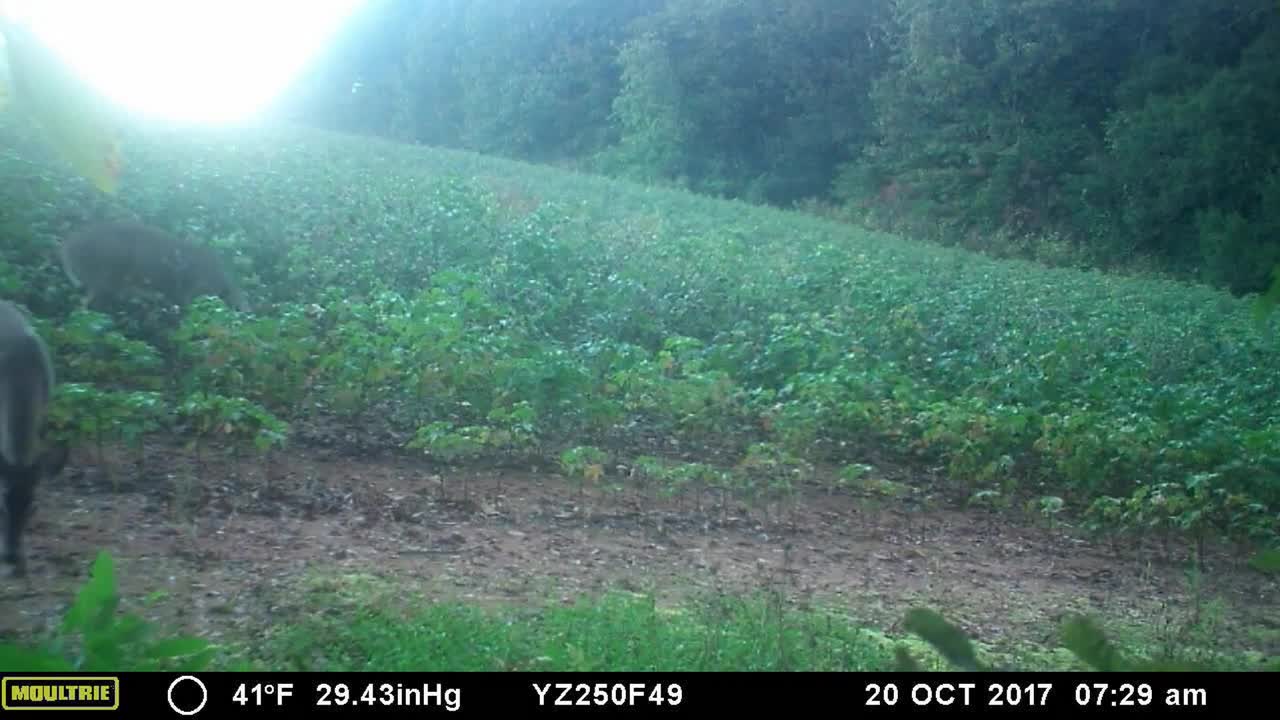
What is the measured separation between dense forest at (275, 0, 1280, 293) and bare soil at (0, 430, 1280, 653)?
2061cm

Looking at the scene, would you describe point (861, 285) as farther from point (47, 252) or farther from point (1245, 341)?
point (47, 252)

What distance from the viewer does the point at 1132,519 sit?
8.27 metres

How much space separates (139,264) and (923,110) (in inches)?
1195

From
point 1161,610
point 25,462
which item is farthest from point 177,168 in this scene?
point 1161,610

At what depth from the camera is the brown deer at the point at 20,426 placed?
18.0 feet

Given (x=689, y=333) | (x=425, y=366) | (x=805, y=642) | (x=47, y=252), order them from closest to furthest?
(x=805, y=642) < (x=425, y=366) < (x=47, y=252) < (x=689, y=333)

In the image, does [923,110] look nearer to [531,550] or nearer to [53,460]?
[531,550]

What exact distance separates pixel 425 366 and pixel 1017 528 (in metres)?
4.30

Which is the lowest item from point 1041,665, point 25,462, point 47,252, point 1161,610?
point 1041,665

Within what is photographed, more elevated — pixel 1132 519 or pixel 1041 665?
pixel 1132 519
